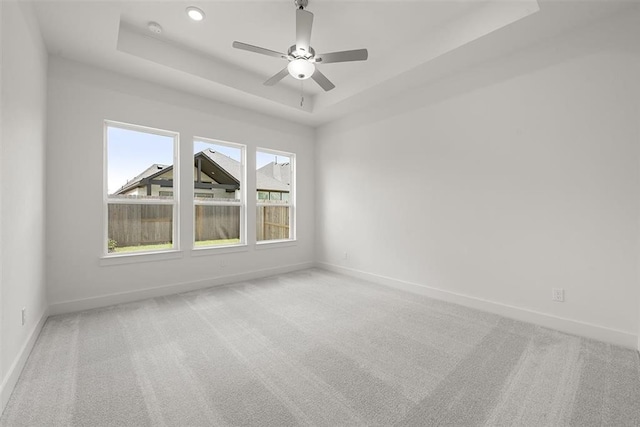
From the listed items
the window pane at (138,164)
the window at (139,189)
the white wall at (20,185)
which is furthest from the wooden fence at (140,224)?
the white wall at (20,185)

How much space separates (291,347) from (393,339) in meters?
0.92

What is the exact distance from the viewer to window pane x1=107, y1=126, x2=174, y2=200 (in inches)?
137

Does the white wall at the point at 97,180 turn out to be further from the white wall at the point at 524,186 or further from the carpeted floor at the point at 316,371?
the white wall at the point at 524,186

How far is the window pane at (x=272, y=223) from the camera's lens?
4.88 meters

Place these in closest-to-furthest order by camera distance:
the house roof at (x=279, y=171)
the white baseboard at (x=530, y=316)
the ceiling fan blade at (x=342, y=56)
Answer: the white baseboard at (x=530, y=316)
the ceiling fan blade at (x=342, y=56)
the house roof at (x=279, y=171)

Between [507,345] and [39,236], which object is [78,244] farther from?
[507,345]

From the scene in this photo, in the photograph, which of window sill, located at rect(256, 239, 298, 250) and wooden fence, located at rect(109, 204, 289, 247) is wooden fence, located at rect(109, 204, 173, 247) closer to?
wooden fence, located at rect(109, 204, 289, 247)

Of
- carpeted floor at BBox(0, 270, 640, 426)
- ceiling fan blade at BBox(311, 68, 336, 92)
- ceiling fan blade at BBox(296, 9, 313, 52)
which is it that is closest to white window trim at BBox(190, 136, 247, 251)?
carpeted floor at BBox(0, 270, 640, 426)

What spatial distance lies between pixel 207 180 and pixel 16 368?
2894 mm

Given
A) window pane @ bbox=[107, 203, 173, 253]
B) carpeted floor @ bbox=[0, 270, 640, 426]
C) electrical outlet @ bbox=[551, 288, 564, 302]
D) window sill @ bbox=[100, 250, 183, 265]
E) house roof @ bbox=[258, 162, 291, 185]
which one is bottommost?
carpeted floor @ bbox=[0, 270, 640, 426]

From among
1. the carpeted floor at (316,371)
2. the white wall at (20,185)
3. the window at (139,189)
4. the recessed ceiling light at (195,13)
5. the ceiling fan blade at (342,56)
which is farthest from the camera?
the window at (139,189)

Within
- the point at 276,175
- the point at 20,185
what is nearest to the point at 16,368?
the point at 20,185

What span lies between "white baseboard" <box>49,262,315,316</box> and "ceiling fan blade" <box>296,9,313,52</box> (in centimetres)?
332

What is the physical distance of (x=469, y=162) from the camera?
131 inches
